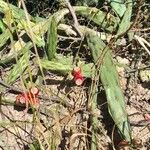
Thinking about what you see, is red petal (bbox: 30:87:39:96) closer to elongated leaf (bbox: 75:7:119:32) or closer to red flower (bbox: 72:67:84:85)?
red flower (bbox: 72:67:84:85)

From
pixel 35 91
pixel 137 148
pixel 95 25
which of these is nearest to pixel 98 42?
pixel 95 25

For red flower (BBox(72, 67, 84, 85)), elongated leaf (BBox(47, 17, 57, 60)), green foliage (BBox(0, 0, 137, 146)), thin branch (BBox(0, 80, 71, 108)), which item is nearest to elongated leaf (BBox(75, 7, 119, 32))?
green foliage (BBox(0, 0, 137, 146))

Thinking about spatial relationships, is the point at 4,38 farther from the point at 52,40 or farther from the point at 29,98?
the point at 29,98

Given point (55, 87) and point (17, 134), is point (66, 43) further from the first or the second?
point (17, 134)

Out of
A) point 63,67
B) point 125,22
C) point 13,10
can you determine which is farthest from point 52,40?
point 125,22

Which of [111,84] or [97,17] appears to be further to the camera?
[97,17]

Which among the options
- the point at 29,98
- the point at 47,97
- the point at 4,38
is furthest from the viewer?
the point at 4,38
